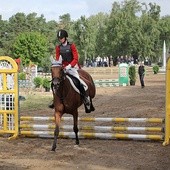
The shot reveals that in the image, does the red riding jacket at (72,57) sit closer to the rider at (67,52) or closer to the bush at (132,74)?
the rider at (67,52)

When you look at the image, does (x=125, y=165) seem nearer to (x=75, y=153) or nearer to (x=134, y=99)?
(x=75, y=153)

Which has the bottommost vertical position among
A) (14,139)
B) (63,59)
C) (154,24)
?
(14,139)

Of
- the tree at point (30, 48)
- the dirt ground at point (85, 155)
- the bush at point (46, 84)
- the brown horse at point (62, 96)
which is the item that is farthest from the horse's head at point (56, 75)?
the tree at point (30, 48)

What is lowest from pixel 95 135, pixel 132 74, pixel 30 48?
pixel 95 135

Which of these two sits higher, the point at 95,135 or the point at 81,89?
the point at 81,89

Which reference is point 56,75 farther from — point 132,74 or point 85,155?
point 132,74

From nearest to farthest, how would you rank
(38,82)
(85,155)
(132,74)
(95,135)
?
1. (85,155)
2. (95,135)
3. (38,82)
4. (132,74)

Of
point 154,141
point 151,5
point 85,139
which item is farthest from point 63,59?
point 151,5

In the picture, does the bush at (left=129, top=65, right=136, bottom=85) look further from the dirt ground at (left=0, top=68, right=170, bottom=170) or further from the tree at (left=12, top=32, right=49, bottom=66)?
the tree at (left=12, top=32, right=49, bottom=66)

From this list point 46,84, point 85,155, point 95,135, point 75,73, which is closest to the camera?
point 85,155

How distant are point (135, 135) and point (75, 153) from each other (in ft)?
5.45

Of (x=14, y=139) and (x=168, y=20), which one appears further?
(x=168, y=20)

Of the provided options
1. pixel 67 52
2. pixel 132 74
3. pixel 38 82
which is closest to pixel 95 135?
pixel 67 52

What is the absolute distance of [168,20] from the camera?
75.7 m
